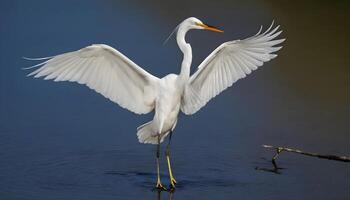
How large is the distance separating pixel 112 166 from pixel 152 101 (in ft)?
1.91

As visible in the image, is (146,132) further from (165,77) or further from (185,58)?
(185,58)

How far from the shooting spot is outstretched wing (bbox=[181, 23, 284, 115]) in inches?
276

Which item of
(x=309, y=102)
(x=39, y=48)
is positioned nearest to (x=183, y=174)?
(x=309, y=102)

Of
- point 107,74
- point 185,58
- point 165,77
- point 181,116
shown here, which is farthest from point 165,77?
point 181,116

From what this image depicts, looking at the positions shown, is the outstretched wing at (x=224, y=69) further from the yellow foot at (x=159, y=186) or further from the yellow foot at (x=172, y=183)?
the yellow foot at (x=159, y=186)

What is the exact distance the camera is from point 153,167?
7.11 metres

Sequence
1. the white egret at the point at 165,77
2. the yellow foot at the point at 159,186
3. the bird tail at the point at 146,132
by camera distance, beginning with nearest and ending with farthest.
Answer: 1. the yellow foot at the point at 159,186
2. the white egret at the point at 165,77
3. the bird tail at the point at 146,132

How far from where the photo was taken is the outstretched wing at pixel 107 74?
6.77 m

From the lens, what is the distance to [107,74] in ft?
23.1

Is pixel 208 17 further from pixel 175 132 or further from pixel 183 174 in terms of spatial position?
pixel 183 174

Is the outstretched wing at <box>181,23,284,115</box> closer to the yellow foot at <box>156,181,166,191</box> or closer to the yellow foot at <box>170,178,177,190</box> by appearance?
the yellow foot at <box>170,178,177,190</box>

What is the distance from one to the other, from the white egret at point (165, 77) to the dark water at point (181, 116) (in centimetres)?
41

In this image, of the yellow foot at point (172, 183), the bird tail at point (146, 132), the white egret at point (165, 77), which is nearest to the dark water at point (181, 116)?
the yellow foot at point (172, 183)

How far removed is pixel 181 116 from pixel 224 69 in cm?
136
